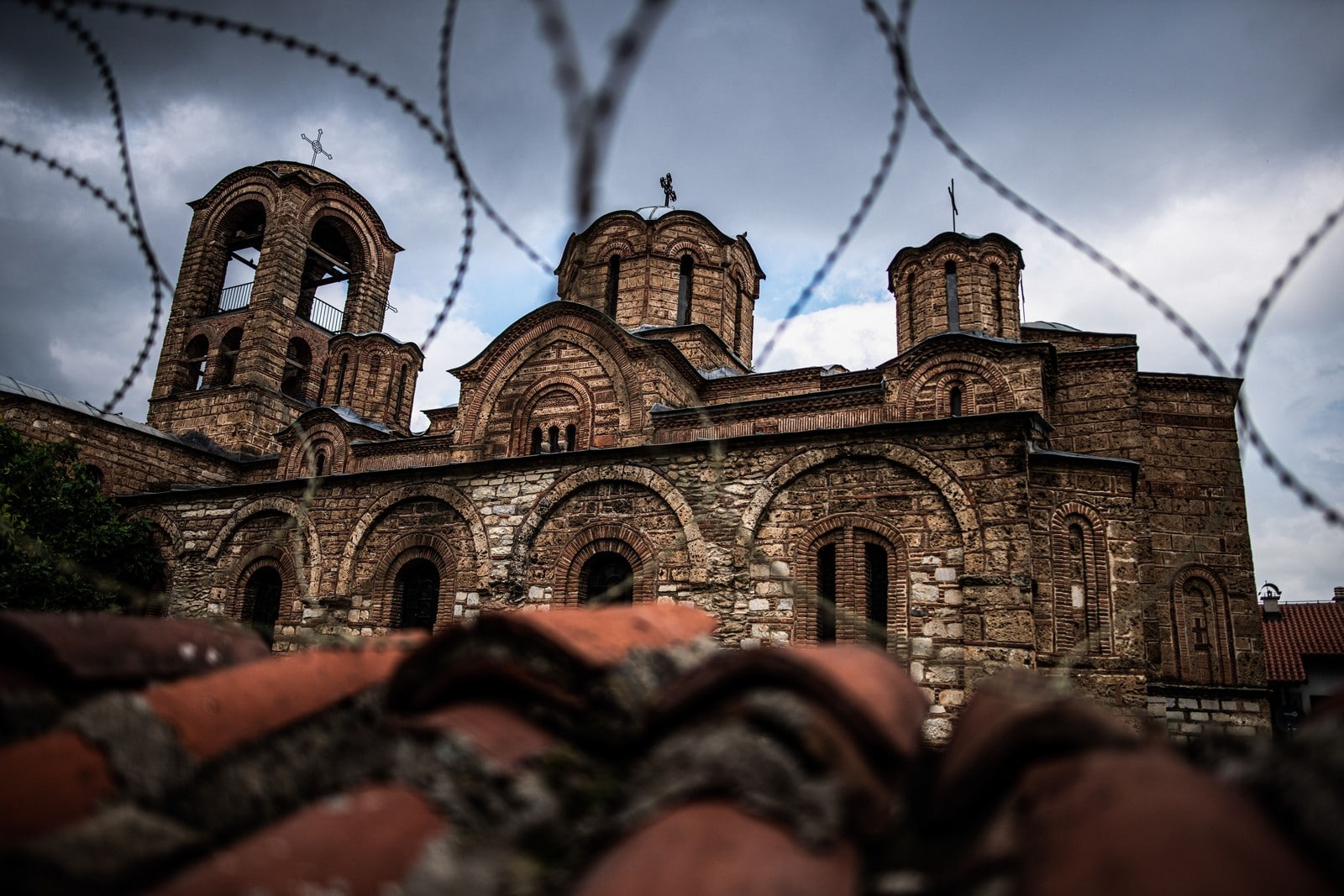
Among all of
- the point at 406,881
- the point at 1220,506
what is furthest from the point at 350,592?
the point at 1220,506

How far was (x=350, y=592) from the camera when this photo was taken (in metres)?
11.9

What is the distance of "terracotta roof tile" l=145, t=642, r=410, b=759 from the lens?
1.42 m

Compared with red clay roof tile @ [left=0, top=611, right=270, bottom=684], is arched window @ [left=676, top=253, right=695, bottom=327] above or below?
above

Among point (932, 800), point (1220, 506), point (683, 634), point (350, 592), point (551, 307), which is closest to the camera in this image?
point (932, 800)

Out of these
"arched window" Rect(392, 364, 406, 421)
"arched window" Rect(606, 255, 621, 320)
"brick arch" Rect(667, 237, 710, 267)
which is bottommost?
"arched window" Rect(392, 364, 406, 421)

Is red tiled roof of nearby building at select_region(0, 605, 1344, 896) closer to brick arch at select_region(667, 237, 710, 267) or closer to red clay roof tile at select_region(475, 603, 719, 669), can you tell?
red clay roof tile at select_region(475, 603, 719, 669)

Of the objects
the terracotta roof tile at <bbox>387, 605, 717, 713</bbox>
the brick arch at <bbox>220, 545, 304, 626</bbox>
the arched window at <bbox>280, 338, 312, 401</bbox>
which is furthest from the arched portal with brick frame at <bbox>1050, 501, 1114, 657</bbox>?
the arched window at <bbox>280, 338, 312, 401</bbox>

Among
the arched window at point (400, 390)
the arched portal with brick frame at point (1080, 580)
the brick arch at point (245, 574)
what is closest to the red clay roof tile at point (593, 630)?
the arched portal with brick frame at point (1080, 580)

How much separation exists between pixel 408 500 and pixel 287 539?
2.48 meters

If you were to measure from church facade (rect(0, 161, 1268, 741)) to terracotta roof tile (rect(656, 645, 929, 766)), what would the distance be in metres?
3.80

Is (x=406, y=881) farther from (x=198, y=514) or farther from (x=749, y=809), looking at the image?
(x=198, y=514)

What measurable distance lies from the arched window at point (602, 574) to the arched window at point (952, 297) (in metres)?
8.77

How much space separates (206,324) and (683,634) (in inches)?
927

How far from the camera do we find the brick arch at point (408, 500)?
439 inches
